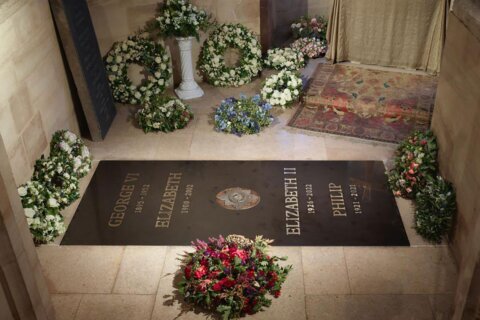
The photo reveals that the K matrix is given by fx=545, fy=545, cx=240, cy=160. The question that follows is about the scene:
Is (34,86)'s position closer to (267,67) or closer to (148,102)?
(148,102)

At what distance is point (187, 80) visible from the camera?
8180 mm

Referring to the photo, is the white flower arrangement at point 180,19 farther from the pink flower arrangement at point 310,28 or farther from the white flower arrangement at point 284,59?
the pink flower arrangement at point 310,28

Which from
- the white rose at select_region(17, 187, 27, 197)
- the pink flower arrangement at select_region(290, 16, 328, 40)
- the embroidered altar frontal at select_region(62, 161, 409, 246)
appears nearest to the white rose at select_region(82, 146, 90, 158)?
the embroidered altar frontal at select_region(62, 161, 409, 246)

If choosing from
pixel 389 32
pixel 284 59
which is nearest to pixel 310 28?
pixel 284 59

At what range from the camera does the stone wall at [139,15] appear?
7.74 metres

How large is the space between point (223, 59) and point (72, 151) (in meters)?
3.10

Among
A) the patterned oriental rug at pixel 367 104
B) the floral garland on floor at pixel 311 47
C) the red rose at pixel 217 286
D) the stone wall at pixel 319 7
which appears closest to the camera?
the red rose at pixel 217 286

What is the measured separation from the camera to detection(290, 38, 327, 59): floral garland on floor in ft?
30.2

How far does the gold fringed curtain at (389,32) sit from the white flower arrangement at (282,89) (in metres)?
1.07

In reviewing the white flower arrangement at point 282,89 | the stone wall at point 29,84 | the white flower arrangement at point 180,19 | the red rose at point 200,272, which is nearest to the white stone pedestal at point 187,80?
the white flower arrangement at point 180,19

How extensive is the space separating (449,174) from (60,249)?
3788mm

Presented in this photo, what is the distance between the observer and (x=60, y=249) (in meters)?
5.25

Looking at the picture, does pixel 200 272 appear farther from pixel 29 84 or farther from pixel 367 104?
pixel 367 104

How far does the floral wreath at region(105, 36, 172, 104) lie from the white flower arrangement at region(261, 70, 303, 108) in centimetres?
160
